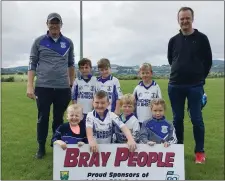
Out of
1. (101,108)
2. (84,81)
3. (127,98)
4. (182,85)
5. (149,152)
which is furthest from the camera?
(84,81)

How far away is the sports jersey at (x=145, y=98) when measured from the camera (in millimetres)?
6289

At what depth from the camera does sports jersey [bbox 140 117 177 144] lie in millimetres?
5570

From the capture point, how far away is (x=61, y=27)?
6.46m

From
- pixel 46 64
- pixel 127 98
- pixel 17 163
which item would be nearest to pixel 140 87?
pixel 127 98

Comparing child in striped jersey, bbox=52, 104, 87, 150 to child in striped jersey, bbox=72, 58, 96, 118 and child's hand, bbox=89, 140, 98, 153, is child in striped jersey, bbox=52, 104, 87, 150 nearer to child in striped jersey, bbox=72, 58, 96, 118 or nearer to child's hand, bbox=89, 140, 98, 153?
child's hand, bbox=89, 140, 98, 153

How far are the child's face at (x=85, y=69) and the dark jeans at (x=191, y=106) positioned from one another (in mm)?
Answer: 1406

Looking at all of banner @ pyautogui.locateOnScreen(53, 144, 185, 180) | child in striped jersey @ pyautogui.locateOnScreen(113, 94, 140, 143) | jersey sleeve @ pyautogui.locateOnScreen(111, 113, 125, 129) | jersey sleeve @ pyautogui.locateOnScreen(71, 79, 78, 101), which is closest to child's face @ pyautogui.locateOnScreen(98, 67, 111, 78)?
jersey sleeve @ pyautogui.locateOnScreen(71, 79, 78, 101)

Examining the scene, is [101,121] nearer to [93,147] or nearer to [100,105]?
[100,105]

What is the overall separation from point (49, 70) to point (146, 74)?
5.14 ft

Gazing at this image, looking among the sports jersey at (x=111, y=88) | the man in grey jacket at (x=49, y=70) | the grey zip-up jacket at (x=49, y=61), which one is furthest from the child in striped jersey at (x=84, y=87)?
the grey zip-up jacket at (x=49, y=61)

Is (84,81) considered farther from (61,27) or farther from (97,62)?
(61,27)

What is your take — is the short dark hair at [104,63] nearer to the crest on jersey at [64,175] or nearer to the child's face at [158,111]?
the child's face at [158,111]

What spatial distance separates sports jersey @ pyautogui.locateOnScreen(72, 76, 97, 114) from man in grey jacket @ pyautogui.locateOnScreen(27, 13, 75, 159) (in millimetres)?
223

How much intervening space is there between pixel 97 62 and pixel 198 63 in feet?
5.72
